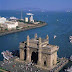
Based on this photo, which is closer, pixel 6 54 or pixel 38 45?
pixel 38 45

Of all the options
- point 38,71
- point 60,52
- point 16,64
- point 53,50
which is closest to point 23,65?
point 16,64

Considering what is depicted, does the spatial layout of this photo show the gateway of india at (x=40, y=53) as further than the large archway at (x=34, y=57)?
No

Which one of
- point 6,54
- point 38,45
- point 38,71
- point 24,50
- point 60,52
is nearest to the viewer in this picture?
point 38,71

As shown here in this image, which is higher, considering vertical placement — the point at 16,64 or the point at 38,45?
the point at 38,45

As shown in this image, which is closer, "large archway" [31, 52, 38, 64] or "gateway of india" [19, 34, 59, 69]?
"gateway of india" [19, 34, 59, 69]

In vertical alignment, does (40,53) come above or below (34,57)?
above

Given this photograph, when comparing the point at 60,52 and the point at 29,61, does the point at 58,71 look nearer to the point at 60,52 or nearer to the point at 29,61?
the point at 29,61

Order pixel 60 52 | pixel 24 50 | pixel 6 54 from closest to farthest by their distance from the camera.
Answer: pixel 24 50, pixel 6 54, pixel 60 52

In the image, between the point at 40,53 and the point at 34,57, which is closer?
the point at 40,53
